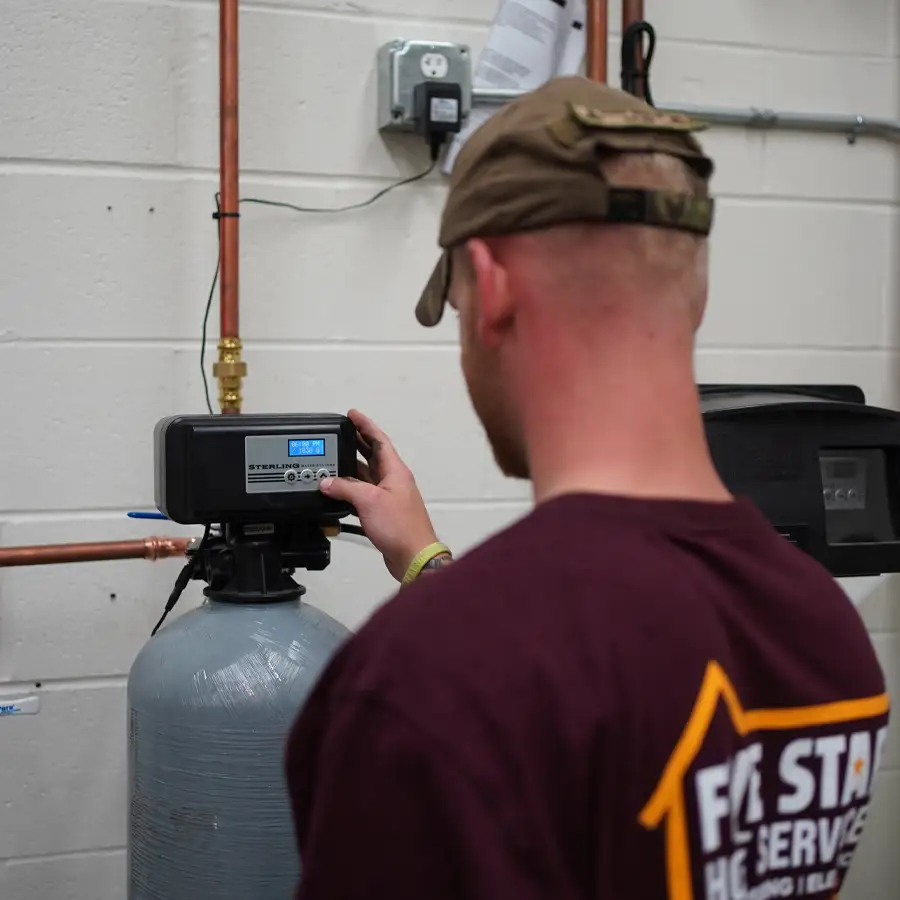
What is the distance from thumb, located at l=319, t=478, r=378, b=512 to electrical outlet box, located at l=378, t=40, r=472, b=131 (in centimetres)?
64

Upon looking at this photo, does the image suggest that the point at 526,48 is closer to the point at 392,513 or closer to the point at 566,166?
the point at 392,513

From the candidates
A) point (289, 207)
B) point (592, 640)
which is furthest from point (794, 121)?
point (592, 640)

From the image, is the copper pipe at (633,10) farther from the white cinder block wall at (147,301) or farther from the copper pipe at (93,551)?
the copper pipe at (93,551)

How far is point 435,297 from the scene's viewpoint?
788 mm

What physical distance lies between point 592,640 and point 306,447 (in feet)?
1.98

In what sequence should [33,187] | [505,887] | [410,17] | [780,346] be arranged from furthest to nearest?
[780,346] → [410,17] → [33,187] → [505,887]

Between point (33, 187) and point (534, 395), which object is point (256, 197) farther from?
point (534, 395)

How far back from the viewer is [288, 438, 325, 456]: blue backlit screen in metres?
1.11

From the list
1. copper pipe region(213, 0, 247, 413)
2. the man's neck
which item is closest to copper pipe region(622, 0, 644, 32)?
copper pipe region(213, 0, 247, 413)

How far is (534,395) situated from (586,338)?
5 centimetres

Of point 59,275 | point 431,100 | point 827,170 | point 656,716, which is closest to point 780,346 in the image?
point 827,170

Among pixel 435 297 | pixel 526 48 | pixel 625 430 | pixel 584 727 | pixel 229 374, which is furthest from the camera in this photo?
pixel 526 48

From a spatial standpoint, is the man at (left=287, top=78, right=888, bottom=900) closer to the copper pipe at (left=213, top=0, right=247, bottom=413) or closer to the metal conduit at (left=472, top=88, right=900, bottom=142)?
the copper pipe at (left=213, top=0, right=247, bottom=413)

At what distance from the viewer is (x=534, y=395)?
0.69 meters
